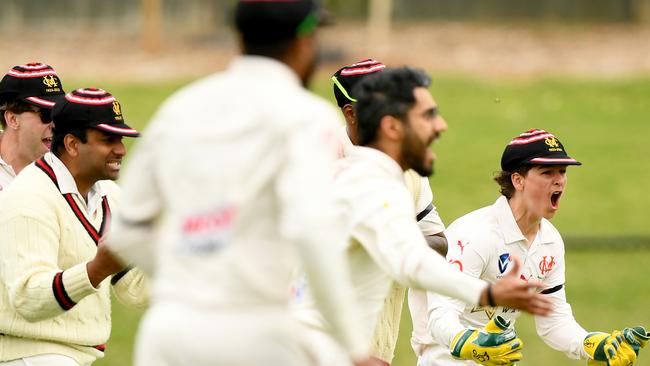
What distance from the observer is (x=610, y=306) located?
68.9 ft

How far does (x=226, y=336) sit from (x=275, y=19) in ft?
3.38

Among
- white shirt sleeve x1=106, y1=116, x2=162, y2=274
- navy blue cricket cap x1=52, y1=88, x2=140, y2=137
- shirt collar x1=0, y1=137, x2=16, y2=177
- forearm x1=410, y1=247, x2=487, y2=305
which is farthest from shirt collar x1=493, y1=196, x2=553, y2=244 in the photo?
white shirt sleeve x1=106, y1=116, x2=162, y2=274

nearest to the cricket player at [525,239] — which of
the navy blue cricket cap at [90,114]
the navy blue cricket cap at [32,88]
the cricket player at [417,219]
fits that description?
the cricket player at [417,219]

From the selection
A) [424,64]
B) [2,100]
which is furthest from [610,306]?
[2,100]

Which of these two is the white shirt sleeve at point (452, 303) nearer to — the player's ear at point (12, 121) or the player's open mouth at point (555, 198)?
the player's open mouth at point (555, 198)

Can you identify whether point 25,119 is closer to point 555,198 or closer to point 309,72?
point 555,198

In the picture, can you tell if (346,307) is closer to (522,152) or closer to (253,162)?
(253,162)

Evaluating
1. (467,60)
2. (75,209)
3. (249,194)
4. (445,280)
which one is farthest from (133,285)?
(467,60)

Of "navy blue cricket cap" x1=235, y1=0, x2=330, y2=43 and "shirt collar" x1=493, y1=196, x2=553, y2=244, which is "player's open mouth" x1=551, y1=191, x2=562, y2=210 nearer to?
"shirt collar" x1=493, y1=196, x2=553, y2=244

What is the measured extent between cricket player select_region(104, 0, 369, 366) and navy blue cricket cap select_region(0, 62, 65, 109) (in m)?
3.21

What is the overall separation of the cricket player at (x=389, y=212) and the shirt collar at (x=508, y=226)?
7.69 ft

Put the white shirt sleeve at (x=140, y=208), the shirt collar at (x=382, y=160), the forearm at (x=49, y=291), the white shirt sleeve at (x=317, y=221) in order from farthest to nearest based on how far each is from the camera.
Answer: the forearm at (x=49, y=291) → the shirt collar at (x=382, y=160) → the white shirt sleeve at (x=140, y=208) → the white shirt sleeve at (x=317, y=221)

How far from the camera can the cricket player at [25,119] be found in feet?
26.6

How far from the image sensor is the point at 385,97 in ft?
19.1
